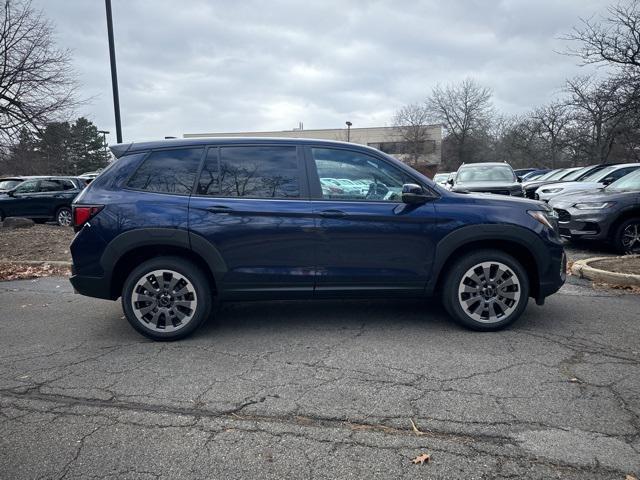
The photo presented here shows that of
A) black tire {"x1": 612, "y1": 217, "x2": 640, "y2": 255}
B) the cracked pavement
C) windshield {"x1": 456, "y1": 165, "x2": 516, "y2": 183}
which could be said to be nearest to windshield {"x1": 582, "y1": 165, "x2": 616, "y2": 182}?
windshield {"x1": 456, "y1": 165, "x2": 516, "y2": 183}

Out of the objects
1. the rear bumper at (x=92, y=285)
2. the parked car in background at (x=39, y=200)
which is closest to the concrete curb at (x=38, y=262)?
the rear bumper at (x=92, y=285)

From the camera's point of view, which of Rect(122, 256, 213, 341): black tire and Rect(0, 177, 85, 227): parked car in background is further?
Rect(0, 177, 85, 227): parked car in background

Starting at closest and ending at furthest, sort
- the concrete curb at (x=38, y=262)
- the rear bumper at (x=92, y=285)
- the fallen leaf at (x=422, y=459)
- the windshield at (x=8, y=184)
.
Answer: the fallen leaf at (x=422, y=459)
the rear bumper at (x=92, y=285)
the concrete curb at (x=38, y=262)
the windshield at (x=8, y=184)

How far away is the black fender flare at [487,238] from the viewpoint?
4.51m

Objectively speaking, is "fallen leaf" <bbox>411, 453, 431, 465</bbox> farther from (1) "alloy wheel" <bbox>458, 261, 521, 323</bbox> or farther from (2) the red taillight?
(2) the red taillight

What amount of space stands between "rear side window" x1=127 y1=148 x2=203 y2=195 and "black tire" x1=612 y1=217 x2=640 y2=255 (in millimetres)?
7326

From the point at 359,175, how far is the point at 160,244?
1.95 meters

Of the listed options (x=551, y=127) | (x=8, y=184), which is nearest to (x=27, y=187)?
(x=8, y=184)

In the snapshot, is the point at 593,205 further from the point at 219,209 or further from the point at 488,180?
the point at 219,209

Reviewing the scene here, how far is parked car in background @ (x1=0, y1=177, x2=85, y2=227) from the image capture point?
15.5m

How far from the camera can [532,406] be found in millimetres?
3158

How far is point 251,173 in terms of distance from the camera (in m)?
4.59

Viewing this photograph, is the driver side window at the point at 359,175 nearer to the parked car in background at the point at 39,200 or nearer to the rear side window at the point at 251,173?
the rear side window at the point at 251,173

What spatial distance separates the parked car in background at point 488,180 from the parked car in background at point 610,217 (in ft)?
10.6
